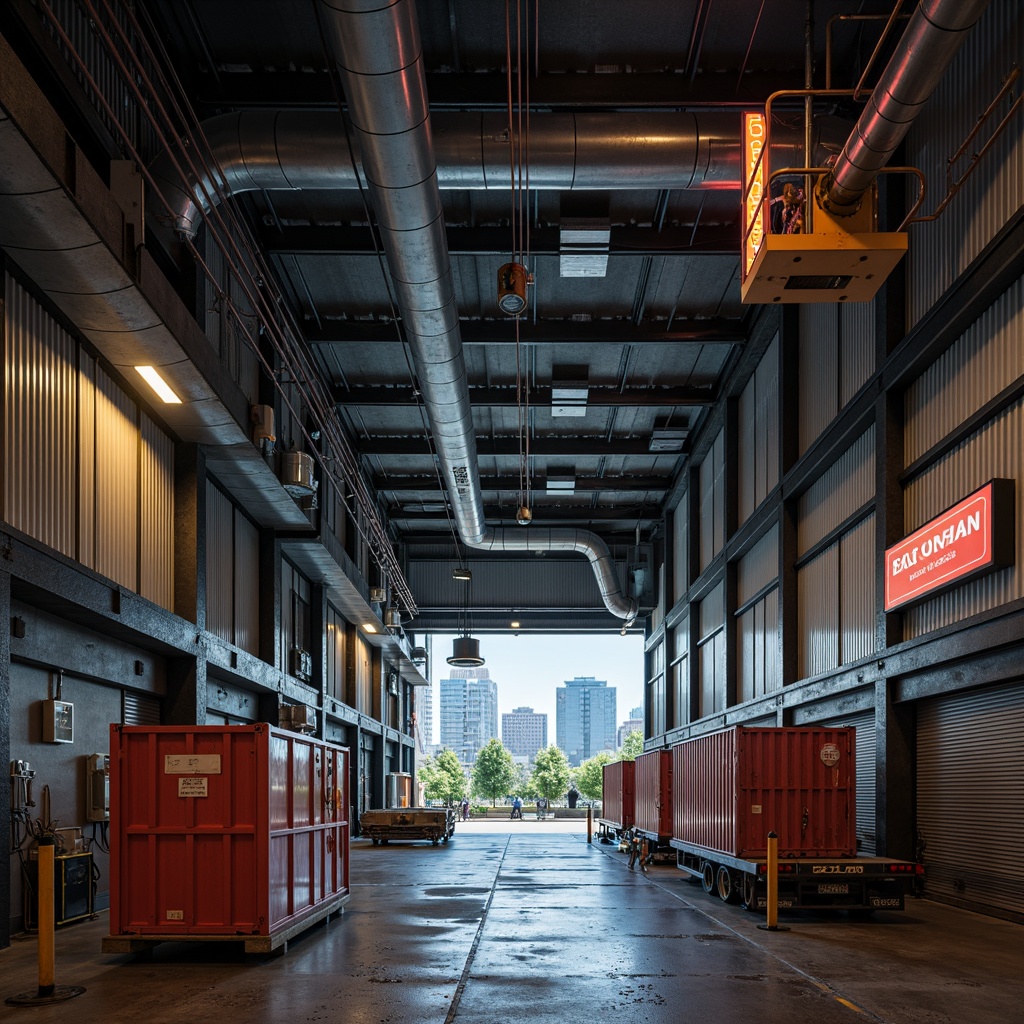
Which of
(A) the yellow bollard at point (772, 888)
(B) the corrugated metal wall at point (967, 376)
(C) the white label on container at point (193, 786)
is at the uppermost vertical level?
(B) the corrugated metal wall at point (967, 376)

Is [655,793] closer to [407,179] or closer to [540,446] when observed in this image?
[540,446]

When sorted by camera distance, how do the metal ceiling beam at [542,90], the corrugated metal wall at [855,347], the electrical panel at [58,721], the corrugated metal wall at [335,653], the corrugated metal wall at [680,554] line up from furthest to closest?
the corrugated metal wall at [680,554] < the corrugated metal wall at [335,653] < the corrugated metal wall at [855,347] < the metal ceiling beam at [542,90] < the electrical panel at [58,721]

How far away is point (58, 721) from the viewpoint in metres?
15.1

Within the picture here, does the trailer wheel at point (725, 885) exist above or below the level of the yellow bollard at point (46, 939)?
below

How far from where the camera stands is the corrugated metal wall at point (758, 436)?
26.9 m

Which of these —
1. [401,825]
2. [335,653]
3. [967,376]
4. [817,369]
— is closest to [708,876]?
[967,376]

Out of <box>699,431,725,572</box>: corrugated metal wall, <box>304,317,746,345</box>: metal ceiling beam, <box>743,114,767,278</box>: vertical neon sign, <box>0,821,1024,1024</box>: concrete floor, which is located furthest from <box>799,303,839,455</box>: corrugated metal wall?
<box>0,821,1024,1024</box>: concrete floor

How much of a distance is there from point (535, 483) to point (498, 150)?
1006 inches

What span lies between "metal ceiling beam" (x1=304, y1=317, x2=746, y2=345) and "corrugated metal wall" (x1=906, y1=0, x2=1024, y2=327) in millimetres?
9330

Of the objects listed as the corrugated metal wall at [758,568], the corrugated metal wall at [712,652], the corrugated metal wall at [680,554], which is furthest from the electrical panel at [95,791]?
the corrugated metal wall at [680,554]

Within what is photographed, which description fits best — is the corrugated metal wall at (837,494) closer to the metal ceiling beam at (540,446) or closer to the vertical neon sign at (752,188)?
the vertical neon sign at (752,188)

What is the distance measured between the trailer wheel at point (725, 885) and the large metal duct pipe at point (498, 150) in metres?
10.6

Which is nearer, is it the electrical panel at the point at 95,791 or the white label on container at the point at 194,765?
the white label on container at the point at 194,765

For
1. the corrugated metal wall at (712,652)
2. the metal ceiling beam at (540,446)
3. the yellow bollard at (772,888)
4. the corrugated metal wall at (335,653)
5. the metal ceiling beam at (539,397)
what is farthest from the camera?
the metal ceiling beam at (540,446)
